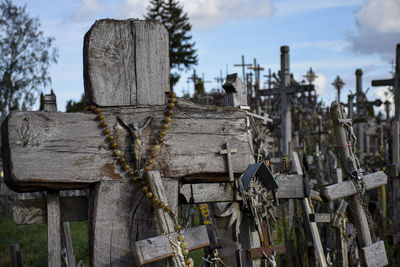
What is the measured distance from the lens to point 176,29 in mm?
37719

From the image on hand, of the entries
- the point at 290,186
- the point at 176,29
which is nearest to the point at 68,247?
the point at 290,186

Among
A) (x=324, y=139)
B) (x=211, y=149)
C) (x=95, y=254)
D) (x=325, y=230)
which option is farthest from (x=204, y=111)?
(x=324, y=139)

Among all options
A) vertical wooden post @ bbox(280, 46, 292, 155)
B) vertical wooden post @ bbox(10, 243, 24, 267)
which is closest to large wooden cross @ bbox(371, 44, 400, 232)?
vertical wooden post @ bbox(280, 46, 292, 155)

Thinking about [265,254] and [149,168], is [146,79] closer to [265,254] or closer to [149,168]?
[149,168]

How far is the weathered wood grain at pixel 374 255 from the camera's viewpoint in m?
5.54

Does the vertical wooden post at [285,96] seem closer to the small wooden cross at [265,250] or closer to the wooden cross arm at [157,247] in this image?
the small wooden cross at [265,250]

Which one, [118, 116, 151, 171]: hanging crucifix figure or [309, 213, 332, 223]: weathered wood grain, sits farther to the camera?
[309, 213, 332, 223]: weathered wood grain

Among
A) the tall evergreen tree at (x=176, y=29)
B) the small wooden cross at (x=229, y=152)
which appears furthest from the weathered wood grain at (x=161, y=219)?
the tall evergreen tree at (x=176, y=29)

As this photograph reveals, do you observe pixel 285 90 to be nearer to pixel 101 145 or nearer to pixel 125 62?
pixel 125 62

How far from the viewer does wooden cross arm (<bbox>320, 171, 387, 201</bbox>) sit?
218 inches

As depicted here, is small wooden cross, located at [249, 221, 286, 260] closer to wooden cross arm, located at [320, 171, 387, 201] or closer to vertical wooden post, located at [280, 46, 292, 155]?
wooden cross arm, located at [320, 171, 387, 201]

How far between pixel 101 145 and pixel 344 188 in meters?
3.70

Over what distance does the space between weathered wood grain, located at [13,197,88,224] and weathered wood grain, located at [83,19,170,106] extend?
1.89 feet

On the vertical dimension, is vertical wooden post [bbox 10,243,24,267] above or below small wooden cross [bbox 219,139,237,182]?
below
